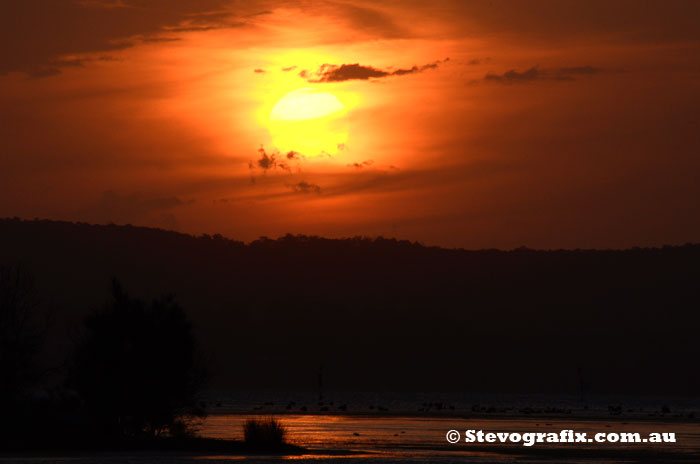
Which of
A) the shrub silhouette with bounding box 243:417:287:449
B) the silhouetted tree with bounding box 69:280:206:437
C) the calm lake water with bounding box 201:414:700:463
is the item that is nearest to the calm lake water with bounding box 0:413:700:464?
the calm lake water with bounding box 201:414:700:463

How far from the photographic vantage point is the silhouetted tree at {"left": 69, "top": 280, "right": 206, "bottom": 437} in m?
65.8

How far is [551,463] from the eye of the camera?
190ft

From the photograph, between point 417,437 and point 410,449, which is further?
point 417,437

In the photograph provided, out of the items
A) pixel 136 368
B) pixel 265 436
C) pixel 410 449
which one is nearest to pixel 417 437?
pixel 410 449

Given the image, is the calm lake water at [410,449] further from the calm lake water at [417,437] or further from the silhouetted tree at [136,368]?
the silhouetted tree at [136,368]

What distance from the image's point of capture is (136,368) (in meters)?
66.1

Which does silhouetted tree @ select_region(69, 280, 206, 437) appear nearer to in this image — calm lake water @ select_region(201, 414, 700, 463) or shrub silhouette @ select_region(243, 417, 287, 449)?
shrub silhouette @ select_region(243, 417, 287, 449)

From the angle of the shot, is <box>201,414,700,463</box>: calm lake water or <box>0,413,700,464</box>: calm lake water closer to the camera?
<box>0,413,700,464</box>: calm lake water

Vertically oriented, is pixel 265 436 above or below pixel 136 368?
below

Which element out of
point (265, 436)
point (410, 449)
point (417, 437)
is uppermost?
point (417, 437)

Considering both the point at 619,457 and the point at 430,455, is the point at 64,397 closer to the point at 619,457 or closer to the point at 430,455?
the point at 430,455

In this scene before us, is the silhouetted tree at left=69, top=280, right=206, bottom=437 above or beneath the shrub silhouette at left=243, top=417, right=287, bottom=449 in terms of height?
above

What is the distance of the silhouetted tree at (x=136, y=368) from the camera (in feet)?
216

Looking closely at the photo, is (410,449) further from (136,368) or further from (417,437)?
(136,368)
